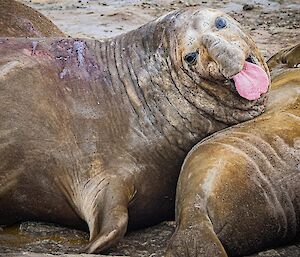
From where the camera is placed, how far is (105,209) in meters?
4.17

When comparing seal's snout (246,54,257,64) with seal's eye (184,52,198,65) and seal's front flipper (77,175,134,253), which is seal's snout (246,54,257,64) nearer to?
seal's eye (184,52,198,65)

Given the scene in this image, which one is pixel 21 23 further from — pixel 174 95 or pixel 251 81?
pixel 251 81

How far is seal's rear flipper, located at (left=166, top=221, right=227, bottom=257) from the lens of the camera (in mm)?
3555

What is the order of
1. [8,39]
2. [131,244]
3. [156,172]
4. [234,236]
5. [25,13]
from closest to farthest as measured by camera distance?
[234,236], [131,244], [156,172], [8,39], [25,13]

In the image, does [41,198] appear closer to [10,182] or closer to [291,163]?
[10,182]

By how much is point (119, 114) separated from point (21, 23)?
5.17 feet

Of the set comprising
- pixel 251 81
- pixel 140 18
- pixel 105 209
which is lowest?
pixel 140 18

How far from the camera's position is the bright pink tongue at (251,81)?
14.5ft

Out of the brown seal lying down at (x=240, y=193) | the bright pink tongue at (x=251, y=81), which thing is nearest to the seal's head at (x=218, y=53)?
the bright pink tongue at (x=251, y=81)

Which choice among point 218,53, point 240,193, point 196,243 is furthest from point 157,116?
point 196,243

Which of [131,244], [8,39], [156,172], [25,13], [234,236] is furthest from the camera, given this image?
[25,13]

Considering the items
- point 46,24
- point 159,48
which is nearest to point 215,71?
point 159,48

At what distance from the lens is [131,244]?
4207 millimetres

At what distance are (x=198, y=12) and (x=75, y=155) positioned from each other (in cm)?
97
